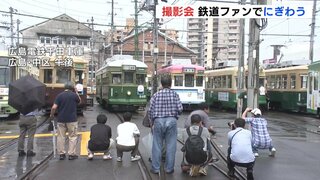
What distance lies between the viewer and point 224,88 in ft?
111

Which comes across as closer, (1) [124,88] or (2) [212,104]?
(1) [124,88]

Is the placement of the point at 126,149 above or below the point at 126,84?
below

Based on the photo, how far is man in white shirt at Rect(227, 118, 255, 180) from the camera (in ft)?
28.4

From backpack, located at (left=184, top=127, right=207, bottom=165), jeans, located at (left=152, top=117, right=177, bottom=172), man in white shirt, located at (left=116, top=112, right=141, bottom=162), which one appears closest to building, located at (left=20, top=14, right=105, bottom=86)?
man in white shirt, located at (left=116, top=112, right=141, bottom=162)

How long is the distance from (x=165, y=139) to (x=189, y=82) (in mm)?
20818

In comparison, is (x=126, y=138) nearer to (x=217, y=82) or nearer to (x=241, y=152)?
(x=241, y=152)

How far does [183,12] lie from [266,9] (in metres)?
2.19

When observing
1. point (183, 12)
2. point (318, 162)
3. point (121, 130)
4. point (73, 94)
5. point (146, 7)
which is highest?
point (146, 7)

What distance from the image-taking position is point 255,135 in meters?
11.2

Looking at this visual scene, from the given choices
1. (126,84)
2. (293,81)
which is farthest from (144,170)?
(293,81)

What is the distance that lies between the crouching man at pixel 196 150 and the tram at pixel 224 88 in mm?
21113

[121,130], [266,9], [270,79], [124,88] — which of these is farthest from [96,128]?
[270,79]

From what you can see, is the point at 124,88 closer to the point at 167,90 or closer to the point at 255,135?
the point at 255,135

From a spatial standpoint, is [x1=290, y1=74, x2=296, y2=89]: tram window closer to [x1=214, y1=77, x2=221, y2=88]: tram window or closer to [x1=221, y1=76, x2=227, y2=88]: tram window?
[x1=221, y1=76, x2=227, y2=88]: tram window
